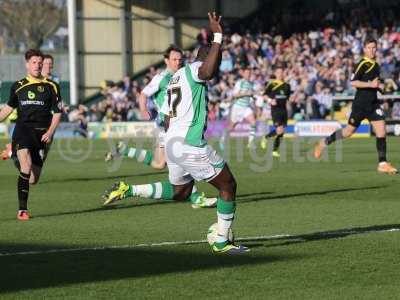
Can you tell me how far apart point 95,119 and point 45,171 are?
22687mm

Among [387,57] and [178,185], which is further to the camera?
[387,57]

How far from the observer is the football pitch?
8461 millimetres

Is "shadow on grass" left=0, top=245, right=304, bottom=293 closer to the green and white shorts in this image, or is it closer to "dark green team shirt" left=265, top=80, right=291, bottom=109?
the green and white shorts

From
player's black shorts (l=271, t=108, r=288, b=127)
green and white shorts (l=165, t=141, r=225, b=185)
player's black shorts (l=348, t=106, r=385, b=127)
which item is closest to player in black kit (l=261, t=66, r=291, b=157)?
player's black shorts (l=271, t=108, r=288, b=127)

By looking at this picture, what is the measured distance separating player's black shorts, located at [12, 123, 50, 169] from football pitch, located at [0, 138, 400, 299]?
2.56ft

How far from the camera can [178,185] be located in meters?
11.4

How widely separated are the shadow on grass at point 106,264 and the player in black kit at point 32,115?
3864mm

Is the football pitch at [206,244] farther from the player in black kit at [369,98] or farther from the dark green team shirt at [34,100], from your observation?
the dark green team shirt at [34,100]

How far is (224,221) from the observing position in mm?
10141

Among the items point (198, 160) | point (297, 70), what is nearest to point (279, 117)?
point (297, 70)

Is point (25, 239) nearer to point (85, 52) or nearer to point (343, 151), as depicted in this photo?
point (343, 151)

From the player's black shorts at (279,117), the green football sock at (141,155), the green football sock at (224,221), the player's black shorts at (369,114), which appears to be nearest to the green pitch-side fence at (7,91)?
the player's black shorts at (279,117)

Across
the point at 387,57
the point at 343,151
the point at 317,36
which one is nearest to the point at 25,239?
the point at 343,151

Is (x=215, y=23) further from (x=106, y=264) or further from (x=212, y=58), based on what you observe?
(x=106, y=264)
